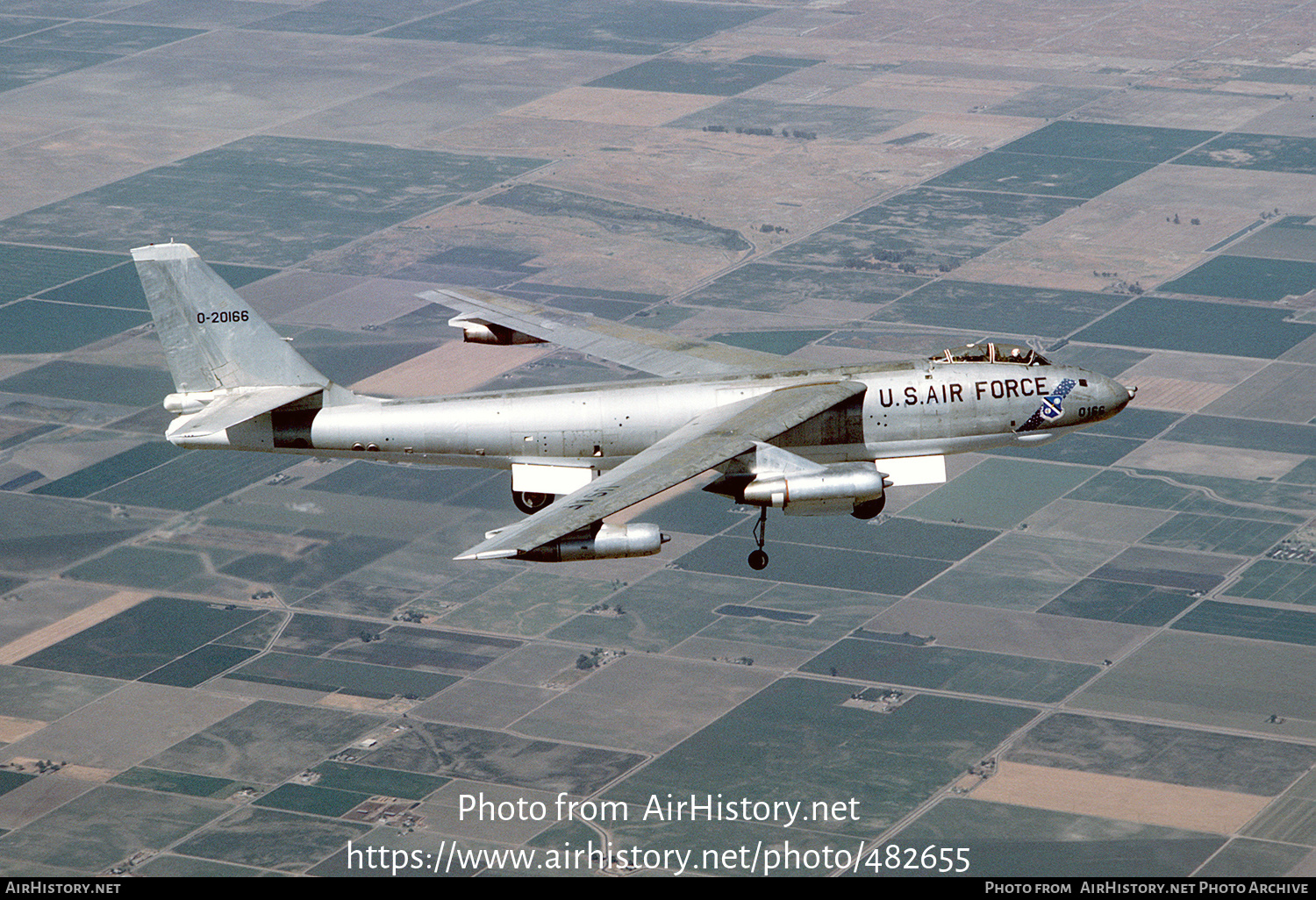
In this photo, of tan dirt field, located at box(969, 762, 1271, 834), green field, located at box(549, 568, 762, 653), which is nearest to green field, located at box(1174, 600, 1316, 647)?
tan dirt field, located at box(969, 762, 1271, 834)

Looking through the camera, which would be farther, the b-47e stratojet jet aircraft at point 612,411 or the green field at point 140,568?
the green field at point 140,568

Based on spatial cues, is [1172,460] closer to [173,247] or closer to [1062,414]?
[1062,414]

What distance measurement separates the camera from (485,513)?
18562 centimetres

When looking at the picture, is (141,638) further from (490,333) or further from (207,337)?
(207,337)

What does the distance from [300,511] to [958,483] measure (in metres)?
55.7

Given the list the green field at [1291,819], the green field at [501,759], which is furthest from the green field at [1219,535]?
the green field at [501,759]

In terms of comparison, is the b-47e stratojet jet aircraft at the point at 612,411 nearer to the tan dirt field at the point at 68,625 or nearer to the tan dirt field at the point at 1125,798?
the tan dirt field at the point at 1125,798

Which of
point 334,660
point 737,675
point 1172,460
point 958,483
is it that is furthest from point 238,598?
point 1172,460

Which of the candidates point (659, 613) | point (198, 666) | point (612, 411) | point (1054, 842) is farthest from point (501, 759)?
point (612, 411)

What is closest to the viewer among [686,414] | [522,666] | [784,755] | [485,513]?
[686,414]

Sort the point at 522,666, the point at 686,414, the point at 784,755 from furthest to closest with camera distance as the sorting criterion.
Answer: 1. the point at 522,666
2. the point at 784,755
3. the point at 686,414

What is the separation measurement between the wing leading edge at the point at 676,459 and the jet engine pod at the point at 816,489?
5.31ft

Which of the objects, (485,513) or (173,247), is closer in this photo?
(173,247)

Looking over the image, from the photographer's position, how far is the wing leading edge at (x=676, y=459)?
240 ft
